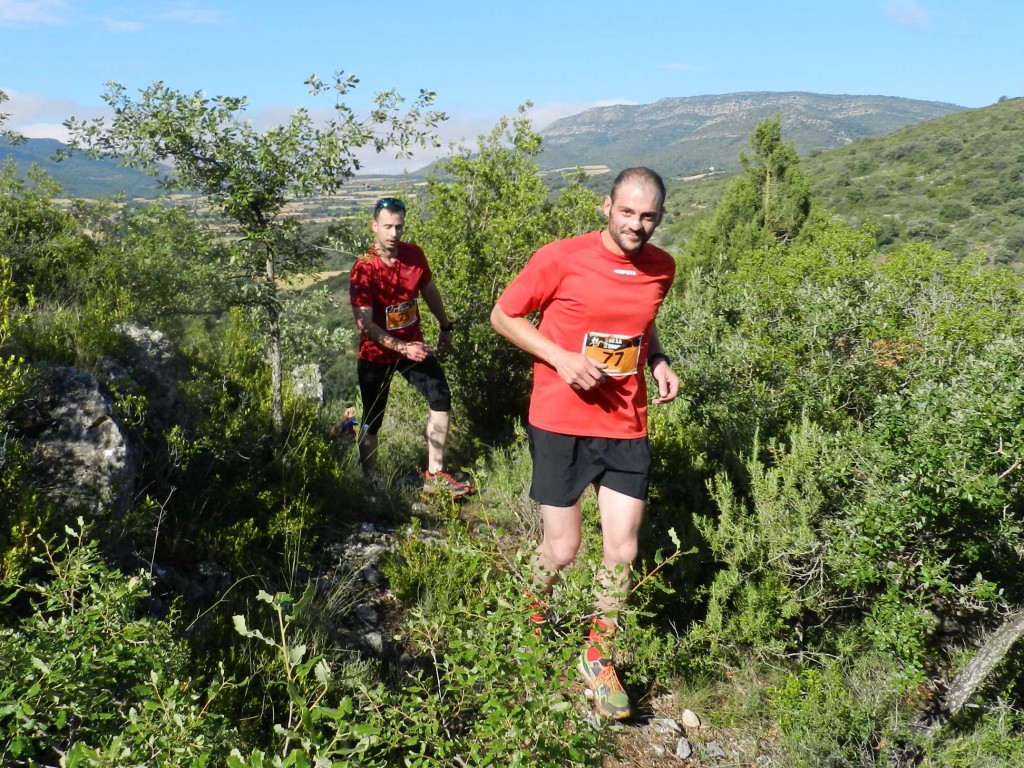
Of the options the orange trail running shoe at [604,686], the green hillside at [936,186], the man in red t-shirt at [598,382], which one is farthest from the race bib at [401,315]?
the green hillside at [936,186]

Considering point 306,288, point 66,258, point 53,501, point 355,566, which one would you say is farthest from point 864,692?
point 66,258

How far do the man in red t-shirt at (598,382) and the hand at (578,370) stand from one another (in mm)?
106

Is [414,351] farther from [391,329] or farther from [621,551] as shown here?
[621,551]

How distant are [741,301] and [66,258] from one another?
4.89m

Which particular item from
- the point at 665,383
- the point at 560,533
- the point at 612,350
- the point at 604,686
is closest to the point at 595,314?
the point at 612,350

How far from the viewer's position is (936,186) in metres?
42.0

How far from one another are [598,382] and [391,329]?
2009mm

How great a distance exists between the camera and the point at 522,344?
2.70 m

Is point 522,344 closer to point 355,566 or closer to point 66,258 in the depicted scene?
point 355,566

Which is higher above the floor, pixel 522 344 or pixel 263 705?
pixel 522 344

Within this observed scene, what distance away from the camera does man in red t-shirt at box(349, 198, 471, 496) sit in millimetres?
4145

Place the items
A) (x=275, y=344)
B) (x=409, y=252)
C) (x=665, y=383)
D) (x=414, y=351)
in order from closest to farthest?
1. (x=665, y=383)
2. (x=414, y=351)
3. (x=275, y=344)
4. (x=409, y=252)

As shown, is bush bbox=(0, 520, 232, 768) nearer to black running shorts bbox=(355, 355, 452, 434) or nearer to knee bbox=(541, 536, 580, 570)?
knee bbox=(541, 536, 580, 570)

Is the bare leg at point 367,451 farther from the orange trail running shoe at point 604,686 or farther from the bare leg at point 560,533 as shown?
the orange trail running shoe at point 604,686
